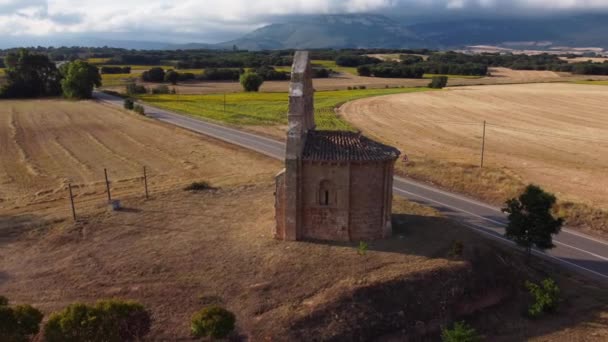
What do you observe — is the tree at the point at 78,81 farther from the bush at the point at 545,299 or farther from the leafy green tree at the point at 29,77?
the bush at the point at 545,299

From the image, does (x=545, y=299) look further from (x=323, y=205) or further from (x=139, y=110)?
(x=139, y=110)

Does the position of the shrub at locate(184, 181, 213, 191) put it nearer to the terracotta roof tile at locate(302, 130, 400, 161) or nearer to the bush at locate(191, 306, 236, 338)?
the terracotta roof tile at locate(302, 130, 400, 161)

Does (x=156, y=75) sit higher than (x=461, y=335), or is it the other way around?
(x=156, y=75)

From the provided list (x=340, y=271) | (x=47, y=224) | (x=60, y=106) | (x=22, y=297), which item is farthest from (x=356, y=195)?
(x=60, y=106)

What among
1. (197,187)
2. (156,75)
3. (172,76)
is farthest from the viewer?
(156,75)

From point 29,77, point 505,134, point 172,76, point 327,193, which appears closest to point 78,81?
point 29,77

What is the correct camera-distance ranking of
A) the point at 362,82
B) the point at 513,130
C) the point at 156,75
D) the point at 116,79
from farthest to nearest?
the point at 116,79 → the point at 362,82 → the point at 156,75 → the point at 513,130

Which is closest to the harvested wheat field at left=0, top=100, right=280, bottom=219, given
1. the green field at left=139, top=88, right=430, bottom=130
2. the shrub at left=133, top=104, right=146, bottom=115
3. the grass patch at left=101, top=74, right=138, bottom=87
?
the shrub at left=133, top=104, right=146, bottom=115
